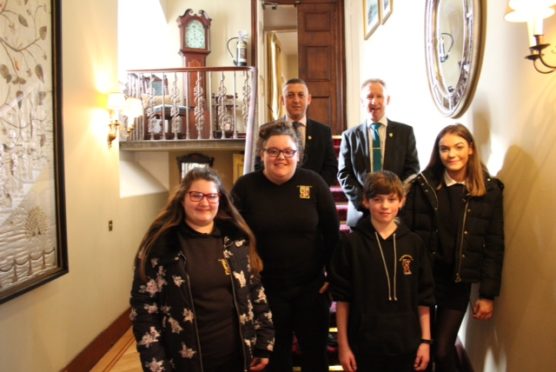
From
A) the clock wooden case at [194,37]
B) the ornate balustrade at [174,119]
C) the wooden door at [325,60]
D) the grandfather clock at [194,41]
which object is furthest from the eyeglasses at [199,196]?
the clock wooden case at [194,37]

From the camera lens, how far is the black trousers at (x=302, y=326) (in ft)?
5.33

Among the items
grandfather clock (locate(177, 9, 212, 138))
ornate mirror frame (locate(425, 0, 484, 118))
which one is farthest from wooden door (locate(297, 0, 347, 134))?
ornate mirror frame (locate(425, 0, 484, 118))

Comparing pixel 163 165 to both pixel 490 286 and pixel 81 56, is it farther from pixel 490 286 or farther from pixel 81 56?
pixel 490 286

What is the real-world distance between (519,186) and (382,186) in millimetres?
583

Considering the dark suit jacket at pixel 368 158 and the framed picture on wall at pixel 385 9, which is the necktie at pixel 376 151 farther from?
the framed picture on wall at pixel 385 9

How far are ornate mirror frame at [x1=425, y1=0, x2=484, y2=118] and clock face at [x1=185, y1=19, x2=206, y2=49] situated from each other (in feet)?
15.3

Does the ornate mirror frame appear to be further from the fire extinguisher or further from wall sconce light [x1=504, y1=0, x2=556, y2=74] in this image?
the fire extinguisher

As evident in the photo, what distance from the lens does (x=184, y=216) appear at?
4.71ft

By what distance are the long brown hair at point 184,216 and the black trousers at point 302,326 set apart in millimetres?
202

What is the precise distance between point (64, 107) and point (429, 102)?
7.50 ft

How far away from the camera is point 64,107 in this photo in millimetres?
2457

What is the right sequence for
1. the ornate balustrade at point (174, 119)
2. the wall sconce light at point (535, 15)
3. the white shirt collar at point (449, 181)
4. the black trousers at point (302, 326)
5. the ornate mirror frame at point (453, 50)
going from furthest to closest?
the ornate balustrade at point (174, 119) < the ornate mirror frame at point (453, 50) < the white shirt collar at point (449, 181) < the black trousers at point (302, 326) < the wall sconce light at point (535, 15)

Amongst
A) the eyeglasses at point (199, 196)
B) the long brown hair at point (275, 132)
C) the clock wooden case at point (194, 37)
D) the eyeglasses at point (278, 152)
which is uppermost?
the clock wooden case at point (194, 37)

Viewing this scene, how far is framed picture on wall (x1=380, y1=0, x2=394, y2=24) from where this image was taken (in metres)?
3.89
